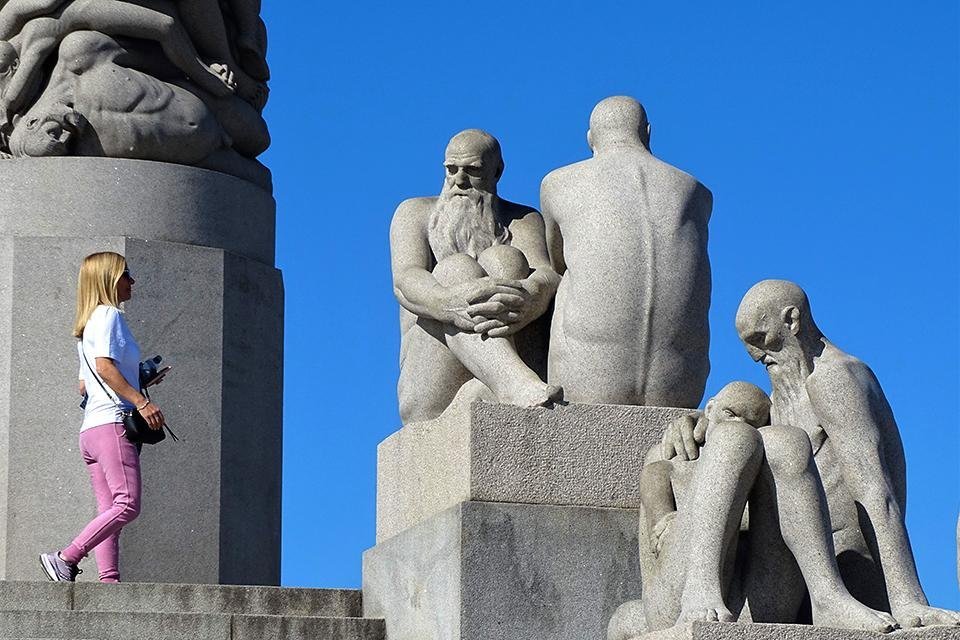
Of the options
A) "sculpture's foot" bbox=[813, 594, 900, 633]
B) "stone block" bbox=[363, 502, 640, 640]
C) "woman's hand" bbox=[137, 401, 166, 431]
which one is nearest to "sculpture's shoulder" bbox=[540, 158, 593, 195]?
"stone block" bbox=[363, 502, 640, 640]

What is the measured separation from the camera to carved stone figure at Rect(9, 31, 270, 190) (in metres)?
14.3

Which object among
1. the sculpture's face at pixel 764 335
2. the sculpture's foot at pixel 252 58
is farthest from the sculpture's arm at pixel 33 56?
the sculpture's face at pixel 764 335

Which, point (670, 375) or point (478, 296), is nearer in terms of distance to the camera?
point (670, 375)

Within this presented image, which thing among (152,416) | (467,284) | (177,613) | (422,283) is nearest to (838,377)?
(467,284)

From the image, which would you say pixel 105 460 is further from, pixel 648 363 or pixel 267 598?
pixel 648 363

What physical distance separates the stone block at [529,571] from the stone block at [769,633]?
1.60m

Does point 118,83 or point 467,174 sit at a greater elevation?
point 118,83

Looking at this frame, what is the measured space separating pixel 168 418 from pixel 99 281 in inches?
122

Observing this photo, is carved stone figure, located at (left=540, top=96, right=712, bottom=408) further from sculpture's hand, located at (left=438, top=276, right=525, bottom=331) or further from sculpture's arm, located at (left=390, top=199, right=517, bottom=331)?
sculpture's arm, located at (left=390, top=199, right=517, bottom=331)

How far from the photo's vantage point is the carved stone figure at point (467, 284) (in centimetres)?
1011

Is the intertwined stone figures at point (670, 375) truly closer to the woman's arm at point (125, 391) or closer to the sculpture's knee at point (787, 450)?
the sculpture's knee at point (787, 450)

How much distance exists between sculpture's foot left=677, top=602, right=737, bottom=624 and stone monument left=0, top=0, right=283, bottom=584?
20.6ft

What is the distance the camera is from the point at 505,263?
1038cm

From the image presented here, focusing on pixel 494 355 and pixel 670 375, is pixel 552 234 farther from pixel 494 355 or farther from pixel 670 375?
pixel 670 375
